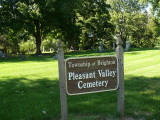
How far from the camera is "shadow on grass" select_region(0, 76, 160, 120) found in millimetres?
3969

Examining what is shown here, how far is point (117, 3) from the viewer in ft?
144

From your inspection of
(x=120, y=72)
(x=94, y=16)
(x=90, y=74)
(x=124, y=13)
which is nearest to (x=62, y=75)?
(x=90, y=74)

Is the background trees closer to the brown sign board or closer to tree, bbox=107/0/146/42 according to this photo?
tree, bbox=107/0/146/42

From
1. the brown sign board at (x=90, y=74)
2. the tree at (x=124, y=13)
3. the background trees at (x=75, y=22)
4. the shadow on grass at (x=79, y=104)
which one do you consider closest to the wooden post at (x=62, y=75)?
the brown sign board at (x=90, y=74)

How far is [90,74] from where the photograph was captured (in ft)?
11.6

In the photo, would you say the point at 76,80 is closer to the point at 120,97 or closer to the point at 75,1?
the point at 120,97

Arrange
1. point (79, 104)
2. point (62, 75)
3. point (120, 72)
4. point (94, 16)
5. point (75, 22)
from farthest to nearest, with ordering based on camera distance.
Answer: point (94, 16), point (75, 22), point (79, 104), point (120, 72), point (62, 75)

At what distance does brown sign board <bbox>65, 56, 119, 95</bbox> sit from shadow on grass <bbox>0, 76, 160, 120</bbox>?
2.35 feet

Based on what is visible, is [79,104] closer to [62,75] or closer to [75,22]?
[62,75]

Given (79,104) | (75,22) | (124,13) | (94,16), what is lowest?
(79,104)

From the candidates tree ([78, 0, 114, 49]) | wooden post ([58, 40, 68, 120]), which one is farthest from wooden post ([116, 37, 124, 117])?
tree ([78, 0, 114, 49])

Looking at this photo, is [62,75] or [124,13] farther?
[124,13]

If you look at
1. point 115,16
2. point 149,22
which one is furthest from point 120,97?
point 149,22

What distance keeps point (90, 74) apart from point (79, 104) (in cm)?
139
